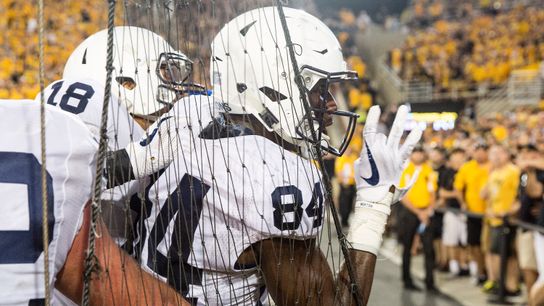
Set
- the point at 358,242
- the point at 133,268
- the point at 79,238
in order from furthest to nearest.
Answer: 1. the point at 358,242
2. the point at 133,268
3. the point at 79,238

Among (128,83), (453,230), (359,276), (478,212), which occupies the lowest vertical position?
(453,230)

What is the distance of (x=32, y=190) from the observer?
113 cm

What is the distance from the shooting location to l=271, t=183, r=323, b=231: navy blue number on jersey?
61.6 inches

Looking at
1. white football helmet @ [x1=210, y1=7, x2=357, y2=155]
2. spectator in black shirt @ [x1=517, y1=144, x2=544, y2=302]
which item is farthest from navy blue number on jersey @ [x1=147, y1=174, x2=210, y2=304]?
spectator in black shirt @ [x1=517, y1=144, x2=544, y2=302]

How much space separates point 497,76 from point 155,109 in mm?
14561

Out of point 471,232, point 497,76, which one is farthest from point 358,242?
point 497,76

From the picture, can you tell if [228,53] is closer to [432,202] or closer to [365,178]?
[365,178]

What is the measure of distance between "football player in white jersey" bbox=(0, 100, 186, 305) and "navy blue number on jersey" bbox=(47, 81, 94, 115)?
0.88 m

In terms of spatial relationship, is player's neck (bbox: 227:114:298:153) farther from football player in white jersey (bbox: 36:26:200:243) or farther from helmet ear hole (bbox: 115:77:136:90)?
helmet ear hole (bbox: 115:77:136:90)

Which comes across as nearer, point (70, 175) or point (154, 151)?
point (70, 175)

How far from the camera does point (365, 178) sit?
1.81 metres

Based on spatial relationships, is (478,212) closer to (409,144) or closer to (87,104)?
(409,144)

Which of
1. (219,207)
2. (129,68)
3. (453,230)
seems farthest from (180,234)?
(453,230)

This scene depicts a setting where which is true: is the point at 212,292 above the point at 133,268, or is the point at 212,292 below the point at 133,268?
below
